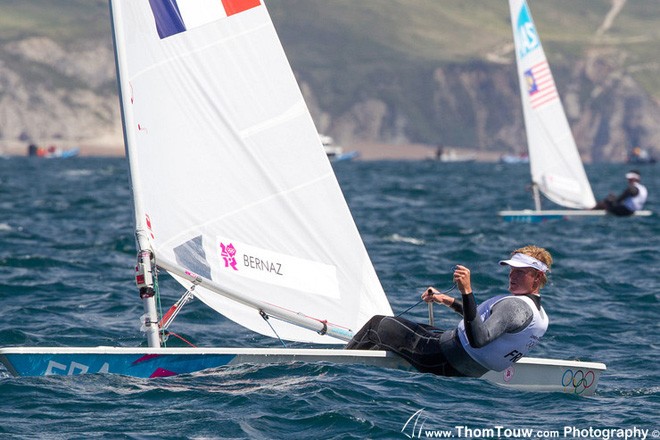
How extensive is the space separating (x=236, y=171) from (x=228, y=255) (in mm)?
725

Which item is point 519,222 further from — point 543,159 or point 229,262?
point 229,262

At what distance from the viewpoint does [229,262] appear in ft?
32.4

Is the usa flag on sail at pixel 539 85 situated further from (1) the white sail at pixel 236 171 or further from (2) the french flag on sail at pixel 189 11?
(2) the french flag on sail at pixel 189 11

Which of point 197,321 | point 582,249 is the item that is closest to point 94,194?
point 582,249

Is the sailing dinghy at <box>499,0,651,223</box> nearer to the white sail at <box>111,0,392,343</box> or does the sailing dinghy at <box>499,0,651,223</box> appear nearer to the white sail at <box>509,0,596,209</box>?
the white sail at <box>509,0,596,209</box>

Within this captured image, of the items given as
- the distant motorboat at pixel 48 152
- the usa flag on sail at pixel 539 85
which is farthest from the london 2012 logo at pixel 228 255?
the distant motorboat at pixel 48 152

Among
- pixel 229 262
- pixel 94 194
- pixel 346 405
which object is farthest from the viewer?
pixel 94 194

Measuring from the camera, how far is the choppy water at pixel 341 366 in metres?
8.67

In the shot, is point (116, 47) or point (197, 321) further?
point (197, 321)

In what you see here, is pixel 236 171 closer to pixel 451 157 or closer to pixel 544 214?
pixel 544 214

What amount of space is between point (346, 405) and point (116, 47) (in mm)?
3315

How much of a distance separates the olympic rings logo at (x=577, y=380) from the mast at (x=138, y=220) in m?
3.46

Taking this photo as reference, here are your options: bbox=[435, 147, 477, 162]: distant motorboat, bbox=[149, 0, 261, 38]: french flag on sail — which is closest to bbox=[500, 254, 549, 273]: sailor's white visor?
bbox=[149, 0, 261, 38]: french flag on sail

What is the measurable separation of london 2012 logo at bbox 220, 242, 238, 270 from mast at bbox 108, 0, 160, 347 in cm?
64
